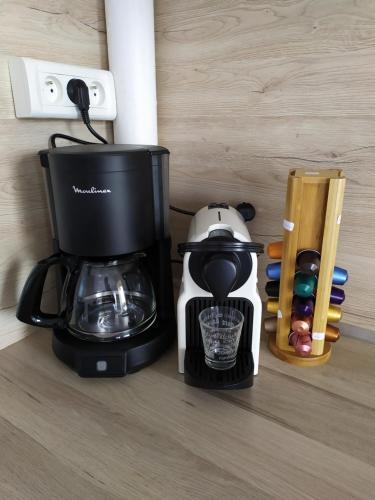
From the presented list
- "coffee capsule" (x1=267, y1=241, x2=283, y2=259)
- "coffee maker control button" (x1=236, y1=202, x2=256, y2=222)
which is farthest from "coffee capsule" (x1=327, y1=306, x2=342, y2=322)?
"coffee maker control button" (x1=236, y1=202, x2=256, y2=222)

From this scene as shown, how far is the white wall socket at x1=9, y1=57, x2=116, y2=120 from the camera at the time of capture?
24.1 inches

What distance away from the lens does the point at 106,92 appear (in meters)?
0.75

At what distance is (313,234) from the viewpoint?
58 centimetres

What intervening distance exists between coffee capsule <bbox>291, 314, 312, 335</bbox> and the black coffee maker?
20 centimetres

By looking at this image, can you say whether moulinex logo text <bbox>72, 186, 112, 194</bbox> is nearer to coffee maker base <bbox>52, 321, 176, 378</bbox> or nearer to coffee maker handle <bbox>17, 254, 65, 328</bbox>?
coffee maker handle <bbox>17, 254, 65, 328</bbox>

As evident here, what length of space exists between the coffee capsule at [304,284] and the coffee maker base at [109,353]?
0.76ft

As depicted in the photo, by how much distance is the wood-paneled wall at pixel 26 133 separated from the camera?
0.62 meters

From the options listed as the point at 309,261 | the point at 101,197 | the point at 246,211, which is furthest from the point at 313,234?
the point at 101,197

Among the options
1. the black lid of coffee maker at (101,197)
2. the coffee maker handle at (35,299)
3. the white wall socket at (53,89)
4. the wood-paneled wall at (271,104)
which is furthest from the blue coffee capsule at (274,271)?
the white wall socket at (53,89)

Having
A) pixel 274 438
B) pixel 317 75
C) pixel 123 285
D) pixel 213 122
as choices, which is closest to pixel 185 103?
pixel 213 122

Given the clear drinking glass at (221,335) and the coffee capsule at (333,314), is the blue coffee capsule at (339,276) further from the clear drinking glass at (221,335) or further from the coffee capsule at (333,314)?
the clear drinking glass at (221,335)

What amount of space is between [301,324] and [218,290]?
0.54ft

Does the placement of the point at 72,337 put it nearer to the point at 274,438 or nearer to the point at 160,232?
the point at 160,232

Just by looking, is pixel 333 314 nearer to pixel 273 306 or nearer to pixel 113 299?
pixel 273 306
